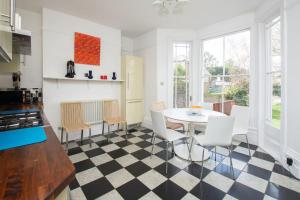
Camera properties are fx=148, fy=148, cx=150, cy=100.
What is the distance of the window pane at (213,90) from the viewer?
12.2 ft

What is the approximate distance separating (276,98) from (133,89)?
10.3ft

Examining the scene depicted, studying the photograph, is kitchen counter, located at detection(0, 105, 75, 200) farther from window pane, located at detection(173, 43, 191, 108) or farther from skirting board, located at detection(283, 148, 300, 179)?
window pane, located at detection(173, 43, 191, 108)

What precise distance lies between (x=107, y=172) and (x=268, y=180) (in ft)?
7.04

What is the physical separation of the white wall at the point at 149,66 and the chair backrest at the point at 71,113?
1.80 meters

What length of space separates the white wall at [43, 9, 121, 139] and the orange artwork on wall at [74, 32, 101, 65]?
9 centimetres

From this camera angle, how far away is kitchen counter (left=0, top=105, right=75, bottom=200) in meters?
0.52

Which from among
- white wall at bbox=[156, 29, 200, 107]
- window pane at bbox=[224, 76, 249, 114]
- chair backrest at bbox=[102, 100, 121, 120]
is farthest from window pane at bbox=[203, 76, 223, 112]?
chair backrest at bbox=[102, 100, 121, 120]

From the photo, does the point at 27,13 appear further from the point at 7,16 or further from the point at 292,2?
the point at 292,2

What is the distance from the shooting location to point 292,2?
2.01m

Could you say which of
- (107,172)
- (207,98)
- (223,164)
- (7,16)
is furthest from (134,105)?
(7,16)

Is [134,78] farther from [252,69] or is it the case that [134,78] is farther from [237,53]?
[252,69]

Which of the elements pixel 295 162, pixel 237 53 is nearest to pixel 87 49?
pixel 237 53

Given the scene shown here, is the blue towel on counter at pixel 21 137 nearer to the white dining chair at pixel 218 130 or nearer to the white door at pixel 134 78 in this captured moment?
the white dining chair at pixel 218 130

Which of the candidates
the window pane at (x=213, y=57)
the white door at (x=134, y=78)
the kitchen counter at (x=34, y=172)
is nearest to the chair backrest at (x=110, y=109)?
the white door at (x=134, y=78)
